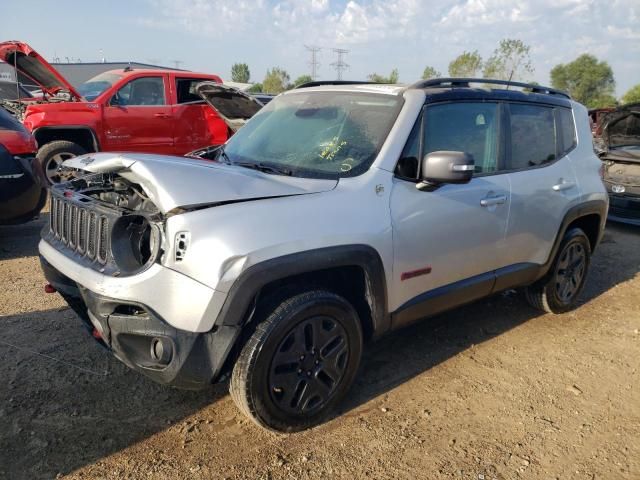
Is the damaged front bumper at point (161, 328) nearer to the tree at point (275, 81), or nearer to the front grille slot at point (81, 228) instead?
the front grille slot at point (81, 228)

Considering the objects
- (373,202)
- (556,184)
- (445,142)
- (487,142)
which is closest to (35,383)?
(373,202)

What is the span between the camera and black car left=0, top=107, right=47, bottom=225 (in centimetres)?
527

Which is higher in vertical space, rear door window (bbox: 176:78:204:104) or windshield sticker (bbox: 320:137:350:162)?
rear door window (bbox: 176:78:204:104)

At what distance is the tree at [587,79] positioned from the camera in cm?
6594

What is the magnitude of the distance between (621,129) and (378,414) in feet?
27.1

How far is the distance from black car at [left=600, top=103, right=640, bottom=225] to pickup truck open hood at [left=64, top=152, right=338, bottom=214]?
6.81 metres

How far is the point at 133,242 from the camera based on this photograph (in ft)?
8.25

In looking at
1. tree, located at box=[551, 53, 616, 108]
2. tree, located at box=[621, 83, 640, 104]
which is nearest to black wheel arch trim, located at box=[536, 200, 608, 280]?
tree, located at box=[621, 83, 640, 104]

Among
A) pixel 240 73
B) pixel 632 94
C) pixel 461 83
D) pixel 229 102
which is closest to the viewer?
pixel 461 83

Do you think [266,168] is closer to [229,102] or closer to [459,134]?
[459,134]

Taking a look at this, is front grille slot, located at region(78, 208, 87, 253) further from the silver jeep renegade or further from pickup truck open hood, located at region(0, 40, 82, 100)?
pickup truck open hood, located at region(0, 40, 82, 100)

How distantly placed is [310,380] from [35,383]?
1700 mm

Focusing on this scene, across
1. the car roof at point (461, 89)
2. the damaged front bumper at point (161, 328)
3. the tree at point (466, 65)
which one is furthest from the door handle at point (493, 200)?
the tree at point (466, 65)

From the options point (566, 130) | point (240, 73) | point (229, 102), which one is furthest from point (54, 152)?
point (240, 73)
